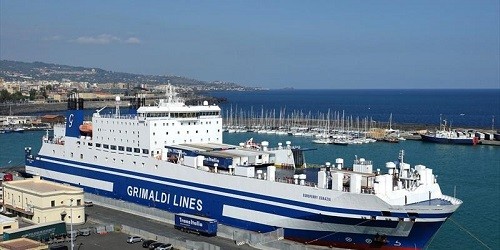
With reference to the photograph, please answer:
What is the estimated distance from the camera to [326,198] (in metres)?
19.9

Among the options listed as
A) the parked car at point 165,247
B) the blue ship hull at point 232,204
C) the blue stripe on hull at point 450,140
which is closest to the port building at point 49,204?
the blue ship hull at point 232,204

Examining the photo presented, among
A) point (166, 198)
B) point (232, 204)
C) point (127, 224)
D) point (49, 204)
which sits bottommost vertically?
point (127, 224)

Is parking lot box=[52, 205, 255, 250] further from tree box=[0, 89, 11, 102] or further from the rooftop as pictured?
tree box=[0, 89, 11, 102]

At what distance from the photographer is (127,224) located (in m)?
24.0

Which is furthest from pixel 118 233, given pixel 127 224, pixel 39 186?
pixel 39 186

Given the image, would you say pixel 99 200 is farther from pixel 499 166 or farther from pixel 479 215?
pixel 499 166

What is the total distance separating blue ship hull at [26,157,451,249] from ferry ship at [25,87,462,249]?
41 mm

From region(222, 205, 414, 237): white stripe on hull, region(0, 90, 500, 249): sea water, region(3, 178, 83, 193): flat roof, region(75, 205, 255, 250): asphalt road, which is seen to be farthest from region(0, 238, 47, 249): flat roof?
region(0, 90, 500, 249): sea water

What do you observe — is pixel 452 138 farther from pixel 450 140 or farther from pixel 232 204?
pixel 232 204

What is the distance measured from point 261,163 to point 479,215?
1314 centimetres

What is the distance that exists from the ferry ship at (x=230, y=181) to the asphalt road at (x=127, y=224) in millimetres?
1277

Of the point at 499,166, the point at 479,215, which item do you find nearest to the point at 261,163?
the point at 479,215

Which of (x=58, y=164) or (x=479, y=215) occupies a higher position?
(x=58, y=164)

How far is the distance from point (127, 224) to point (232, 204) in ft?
15.6
